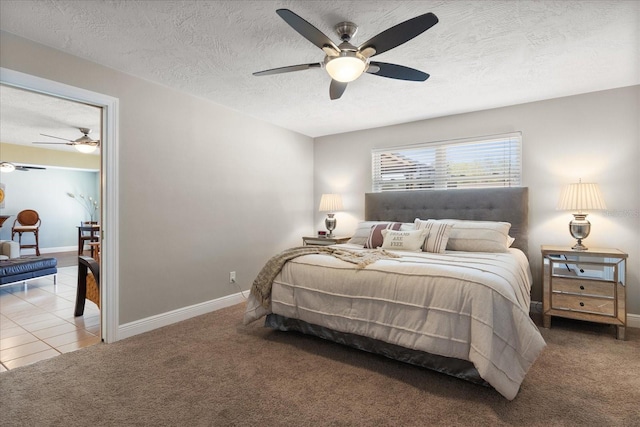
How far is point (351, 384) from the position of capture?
6.82 feet

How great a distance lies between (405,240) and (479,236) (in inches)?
29.8

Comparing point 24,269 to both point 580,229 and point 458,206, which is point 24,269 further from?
point 580,229

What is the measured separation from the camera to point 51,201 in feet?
27.5

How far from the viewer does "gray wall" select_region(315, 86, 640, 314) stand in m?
3.14

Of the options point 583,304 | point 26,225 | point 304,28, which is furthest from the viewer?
point 26,225

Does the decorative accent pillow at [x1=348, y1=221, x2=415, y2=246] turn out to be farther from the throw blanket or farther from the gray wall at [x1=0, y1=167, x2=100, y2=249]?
the gray wall at [x1=0, y1=167, x2=100, y2=249]

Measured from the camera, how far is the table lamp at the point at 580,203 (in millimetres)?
3029

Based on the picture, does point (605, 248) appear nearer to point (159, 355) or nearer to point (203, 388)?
point (203, 388)

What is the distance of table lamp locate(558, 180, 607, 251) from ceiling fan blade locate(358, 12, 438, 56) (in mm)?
2459

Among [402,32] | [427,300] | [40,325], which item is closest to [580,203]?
[427,300]

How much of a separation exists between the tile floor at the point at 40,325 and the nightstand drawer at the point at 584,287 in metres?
4.30

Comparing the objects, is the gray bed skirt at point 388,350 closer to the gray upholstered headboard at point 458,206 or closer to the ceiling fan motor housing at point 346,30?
the gray upholstered headboard at point 458,206

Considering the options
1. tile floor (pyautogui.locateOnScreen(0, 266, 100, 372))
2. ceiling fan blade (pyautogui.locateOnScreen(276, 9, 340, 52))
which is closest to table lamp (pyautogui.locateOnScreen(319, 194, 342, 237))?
ceiling fan blade (pyautogui.locateOnScreen(276, 9, 340, 52))

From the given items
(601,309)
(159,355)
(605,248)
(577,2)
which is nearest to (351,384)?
(159,355)
